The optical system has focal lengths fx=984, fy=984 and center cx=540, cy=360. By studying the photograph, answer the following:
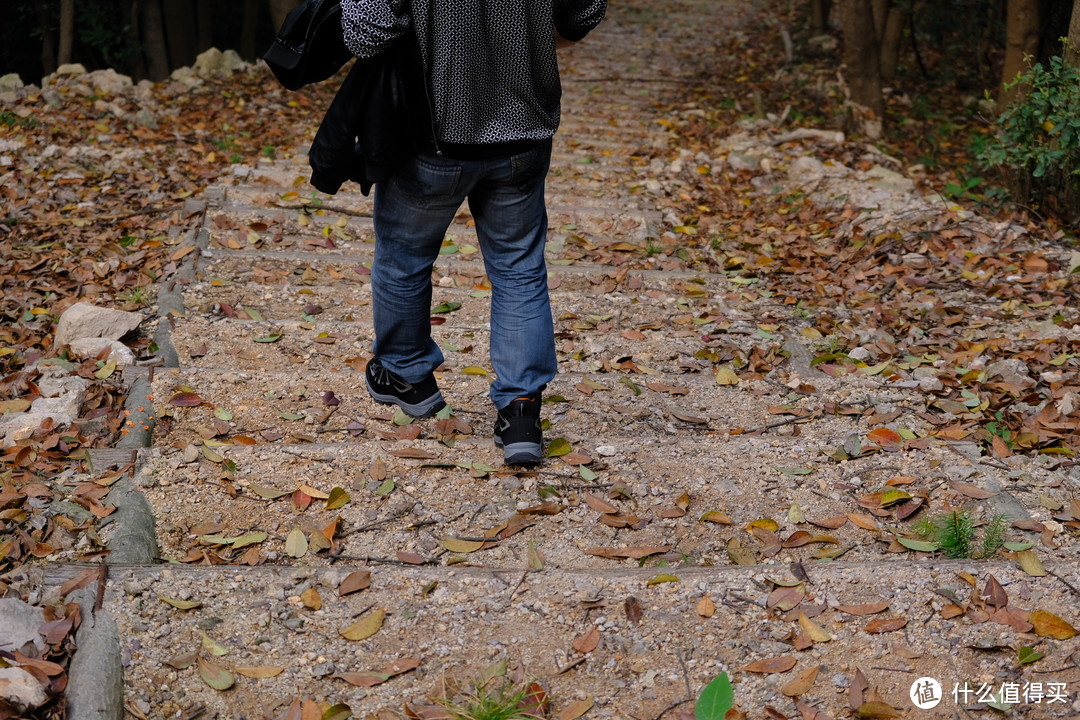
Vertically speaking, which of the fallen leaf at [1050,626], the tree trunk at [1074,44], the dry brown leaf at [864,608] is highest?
the tree trunk at [1074,44]

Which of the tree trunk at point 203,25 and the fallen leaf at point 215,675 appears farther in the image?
the tree trunk at point 203,25

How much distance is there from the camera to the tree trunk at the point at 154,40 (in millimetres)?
11258

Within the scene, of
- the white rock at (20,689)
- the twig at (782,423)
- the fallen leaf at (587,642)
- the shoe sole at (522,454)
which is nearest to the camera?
the white rock at (20,689)

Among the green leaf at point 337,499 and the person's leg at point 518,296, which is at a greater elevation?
the person's leg at point 518,296

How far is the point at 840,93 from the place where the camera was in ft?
33.3

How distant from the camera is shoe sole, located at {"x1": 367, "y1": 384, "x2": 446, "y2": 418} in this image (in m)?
3.32

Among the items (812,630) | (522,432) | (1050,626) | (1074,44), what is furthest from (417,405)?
(1074,44)

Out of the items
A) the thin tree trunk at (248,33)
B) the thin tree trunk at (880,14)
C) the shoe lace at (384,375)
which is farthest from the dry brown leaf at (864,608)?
the thin tree trunk at (248,33)

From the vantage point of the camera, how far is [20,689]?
188 cm

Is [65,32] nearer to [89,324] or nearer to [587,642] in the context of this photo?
[89,324]

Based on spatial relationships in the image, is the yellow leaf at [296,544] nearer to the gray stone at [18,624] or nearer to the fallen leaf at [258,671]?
the fallen leaf at [258,671]

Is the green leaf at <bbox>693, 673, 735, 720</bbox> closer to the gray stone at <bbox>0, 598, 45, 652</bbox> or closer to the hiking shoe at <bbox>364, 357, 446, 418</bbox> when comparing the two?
the gray stone at <bbox>0, 598, 45, 652</bbox>

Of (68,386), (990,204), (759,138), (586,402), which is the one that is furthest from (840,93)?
(68,386)

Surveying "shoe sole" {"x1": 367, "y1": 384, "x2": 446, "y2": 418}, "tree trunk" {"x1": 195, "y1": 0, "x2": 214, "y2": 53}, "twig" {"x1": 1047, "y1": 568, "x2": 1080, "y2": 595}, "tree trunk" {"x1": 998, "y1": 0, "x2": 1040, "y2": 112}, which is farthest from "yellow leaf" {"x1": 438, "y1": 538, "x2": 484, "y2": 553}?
"tree trunk" {"x1": 195, "y1": 0, "x2": 214, "y2": 53}
